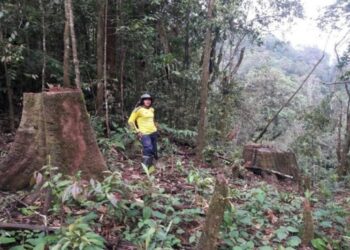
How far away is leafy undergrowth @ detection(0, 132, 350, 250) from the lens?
4.19m

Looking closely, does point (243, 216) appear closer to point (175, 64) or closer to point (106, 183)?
point (106, 183)

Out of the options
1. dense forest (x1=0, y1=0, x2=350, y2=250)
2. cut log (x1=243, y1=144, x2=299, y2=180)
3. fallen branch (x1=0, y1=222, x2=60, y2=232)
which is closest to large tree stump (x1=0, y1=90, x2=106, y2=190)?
dense forest (x1=0, y1=0, x2=350, y2=250)

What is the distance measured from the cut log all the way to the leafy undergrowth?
481cm

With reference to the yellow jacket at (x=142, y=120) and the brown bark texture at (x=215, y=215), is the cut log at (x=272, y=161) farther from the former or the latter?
the brown bark texture at (x=215, y=215)

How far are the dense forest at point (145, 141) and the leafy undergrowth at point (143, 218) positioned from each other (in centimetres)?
2

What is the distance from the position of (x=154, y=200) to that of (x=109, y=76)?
6961mm

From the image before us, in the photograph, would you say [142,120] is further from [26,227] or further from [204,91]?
[26,227]

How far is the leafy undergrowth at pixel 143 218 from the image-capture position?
4191 mm

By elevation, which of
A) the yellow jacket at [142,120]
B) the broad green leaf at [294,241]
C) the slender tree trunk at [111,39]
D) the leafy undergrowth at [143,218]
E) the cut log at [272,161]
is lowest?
the cut log at [272,161]

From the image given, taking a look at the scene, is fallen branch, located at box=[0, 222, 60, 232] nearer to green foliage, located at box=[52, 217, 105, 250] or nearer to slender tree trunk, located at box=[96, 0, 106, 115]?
green foliage, located at box=[52, 217, 105, 250]

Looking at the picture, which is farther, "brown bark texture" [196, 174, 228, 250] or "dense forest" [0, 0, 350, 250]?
"dense forest" [0, 0, 350, 250]

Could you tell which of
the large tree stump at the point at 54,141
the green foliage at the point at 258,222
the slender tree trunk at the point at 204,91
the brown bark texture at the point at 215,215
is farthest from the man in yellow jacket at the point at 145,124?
the brown bark texture at the point at 215,215

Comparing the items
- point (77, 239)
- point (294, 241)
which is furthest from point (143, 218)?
point (294, 241)

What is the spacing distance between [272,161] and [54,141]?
25.3ft
